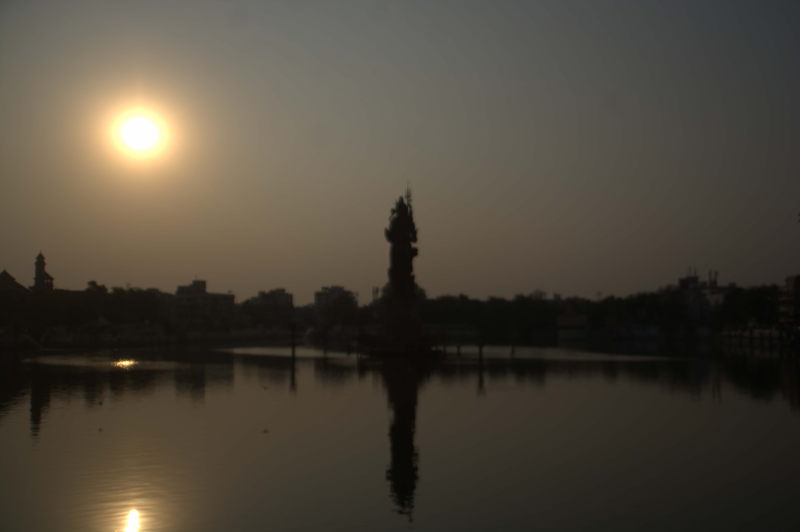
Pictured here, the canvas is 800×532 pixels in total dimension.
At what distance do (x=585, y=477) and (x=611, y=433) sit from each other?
844 cm

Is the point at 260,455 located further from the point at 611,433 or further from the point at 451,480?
the point at 611,433

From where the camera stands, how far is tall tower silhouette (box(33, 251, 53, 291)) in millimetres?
103562

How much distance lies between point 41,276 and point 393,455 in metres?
89.6

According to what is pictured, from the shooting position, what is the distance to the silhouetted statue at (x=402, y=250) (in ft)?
236

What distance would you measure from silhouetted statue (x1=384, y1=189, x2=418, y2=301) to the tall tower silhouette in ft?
168

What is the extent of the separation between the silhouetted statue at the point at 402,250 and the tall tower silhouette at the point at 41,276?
51219 mm

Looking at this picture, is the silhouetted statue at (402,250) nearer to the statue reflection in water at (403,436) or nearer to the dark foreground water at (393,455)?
the statue reflection in water at (403,436)

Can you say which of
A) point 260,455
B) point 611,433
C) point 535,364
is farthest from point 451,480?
point 535,364

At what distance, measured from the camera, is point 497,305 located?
610ft

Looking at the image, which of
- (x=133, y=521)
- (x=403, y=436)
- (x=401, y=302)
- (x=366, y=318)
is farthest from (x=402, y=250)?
(x=366, y=318)

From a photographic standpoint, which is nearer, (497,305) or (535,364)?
(535,364)

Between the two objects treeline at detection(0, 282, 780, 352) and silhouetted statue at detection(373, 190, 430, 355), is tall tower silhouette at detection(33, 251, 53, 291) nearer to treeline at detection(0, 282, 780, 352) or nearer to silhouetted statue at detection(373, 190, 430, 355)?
treeline at detection(0, 282, 780, 352)

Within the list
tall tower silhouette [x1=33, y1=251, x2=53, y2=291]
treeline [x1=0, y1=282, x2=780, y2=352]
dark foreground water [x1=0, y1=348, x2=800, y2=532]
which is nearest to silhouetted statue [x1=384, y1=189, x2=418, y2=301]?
treeline [x1=0, y1=282, x2=780, y2=352]

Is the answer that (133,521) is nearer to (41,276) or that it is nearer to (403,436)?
(403,436)
